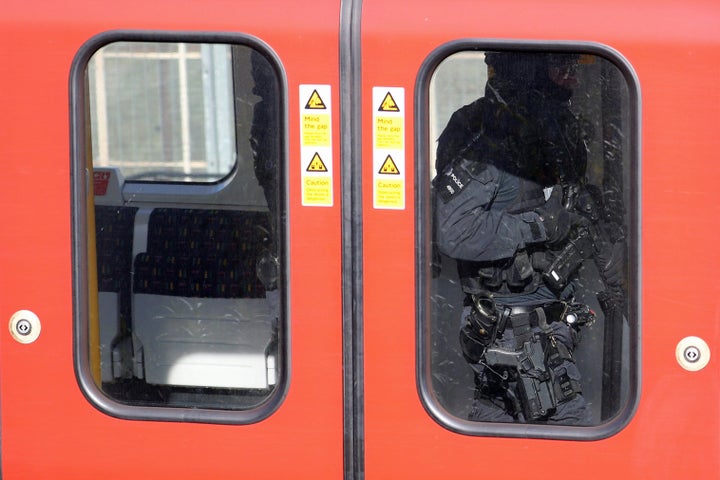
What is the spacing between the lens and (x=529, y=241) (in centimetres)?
271

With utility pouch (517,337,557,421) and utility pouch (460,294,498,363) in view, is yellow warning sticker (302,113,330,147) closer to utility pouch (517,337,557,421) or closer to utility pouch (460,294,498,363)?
utility pouch (460,294,498,363)

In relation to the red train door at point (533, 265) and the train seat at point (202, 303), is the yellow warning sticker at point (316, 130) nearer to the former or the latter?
the red train door at point (533, 265)

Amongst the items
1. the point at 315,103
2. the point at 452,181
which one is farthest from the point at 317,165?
the point at 452,181

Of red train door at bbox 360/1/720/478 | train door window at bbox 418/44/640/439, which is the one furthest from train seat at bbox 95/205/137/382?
train door window at bbox 418/44/640/439

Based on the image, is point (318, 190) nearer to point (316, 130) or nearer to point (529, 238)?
point (316, 130)

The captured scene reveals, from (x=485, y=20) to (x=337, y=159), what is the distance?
0.51 metres

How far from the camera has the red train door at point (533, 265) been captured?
2512mm

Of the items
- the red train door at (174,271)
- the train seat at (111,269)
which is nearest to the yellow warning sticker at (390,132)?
the red train door at (174,271)

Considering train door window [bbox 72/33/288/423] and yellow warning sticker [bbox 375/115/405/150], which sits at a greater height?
yellow warning sticker [bbox 375/115/405/150]

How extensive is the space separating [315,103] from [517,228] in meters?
0.64

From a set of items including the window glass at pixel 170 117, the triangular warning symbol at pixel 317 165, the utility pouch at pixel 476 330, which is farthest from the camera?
the window glass at pixel 170 117

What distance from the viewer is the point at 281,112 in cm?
263

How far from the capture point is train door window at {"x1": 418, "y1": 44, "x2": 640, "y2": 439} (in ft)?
8.39

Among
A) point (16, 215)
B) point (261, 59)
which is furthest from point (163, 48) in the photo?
point (16, 215)
